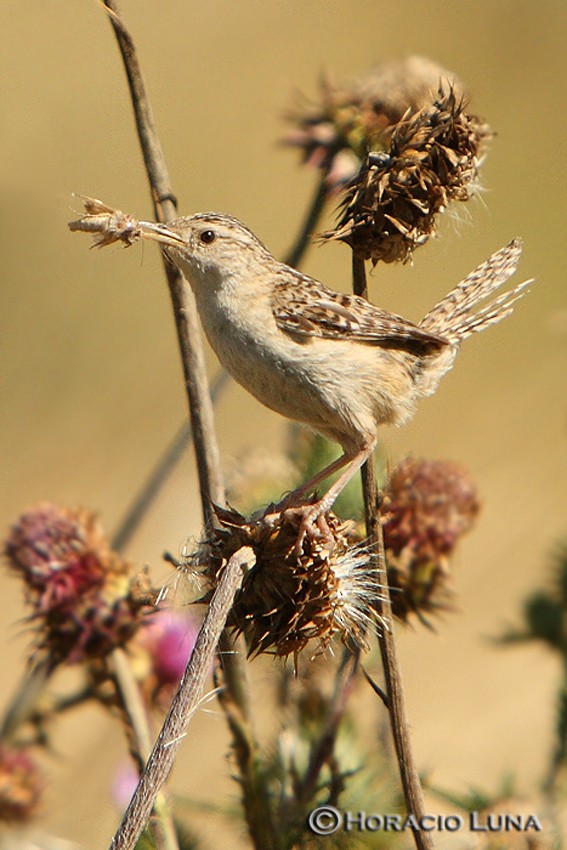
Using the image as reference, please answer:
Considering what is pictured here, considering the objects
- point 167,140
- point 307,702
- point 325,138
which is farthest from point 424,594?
point 167,140

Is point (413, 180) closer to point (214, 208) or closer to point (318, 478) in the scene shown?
point (318, 478)

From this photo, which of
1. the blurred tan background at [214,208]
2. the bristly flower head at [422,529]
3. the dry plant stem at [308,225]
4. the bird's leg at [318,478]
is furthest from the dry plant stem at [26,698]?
the blurred tan background at [214,208]

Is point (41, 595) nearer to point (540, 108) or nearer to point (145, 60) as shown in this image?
point (145, 60)

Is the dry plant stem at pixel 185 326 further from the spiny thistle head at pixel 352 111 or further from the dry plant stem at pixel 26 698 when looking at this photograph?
the spiny thistle head at pixel 352 111

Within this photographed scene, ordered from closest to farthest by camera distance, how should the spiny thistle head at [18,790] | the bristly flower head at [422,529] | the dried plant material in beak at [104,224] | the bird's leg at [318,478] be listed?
the dried plant material in beak at [104,224]
the bird's leg at [318,478]
the bristly flower head at [422,529]
the spiny thistle head at [18,790]

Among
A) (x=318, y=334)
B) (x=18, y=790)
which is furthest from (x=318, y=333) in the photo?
(x=18, y=790)

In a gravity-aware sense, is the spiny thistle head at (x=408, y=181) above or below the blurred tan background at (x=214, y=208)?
below
